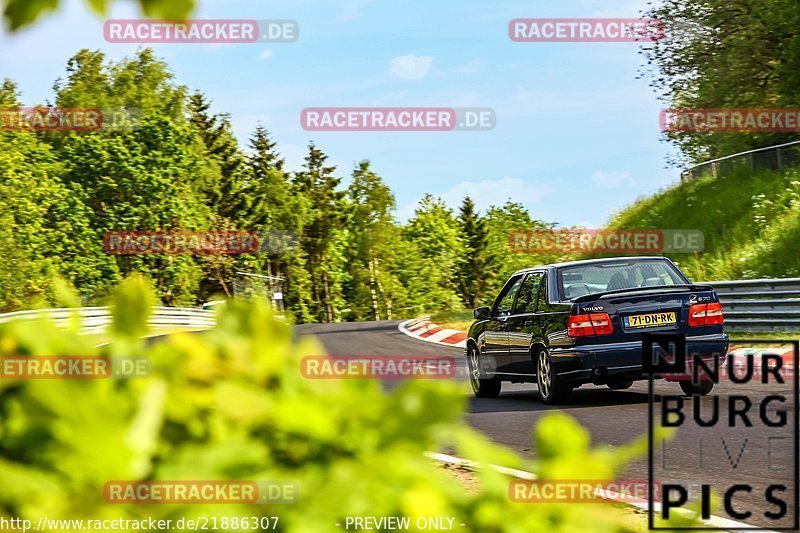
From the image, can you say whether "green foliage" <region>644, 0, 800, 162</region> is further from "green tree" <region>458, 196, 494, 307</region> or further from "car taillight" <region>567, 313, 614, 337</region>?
"green tree" <region>458, 196, 494, 307</region>

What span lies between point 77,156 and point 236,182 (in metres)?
24.9

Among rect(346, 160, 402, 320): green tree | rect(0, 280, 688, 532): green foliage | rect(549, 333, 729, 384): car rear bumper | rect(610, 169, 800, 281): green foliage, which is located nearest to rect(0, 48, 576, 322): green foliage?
rect(346, 160, 402, 320): green tree

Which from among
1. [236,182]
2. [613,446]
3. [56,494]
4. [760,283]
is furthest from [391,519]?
[236,182]

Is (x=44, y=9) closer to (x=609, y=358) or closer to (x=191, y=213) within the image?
(x=609, y=358)

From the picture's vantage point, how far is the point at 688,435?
956 cm

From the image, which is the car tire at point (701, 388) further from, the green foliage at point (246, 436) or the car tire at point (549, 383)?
the green foliage at point (246, 436)

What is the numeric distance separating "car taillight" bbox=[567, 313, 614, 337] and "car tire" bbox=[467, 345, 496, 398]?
8.69ft

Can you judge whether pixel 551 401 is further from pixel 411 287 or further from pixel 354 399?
pixel 411 287

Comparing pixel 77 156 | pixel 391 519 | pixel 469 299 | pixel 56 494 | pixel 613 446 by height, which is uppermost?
pixel 77 156

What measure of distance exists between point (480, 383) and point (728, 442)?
5.85 m

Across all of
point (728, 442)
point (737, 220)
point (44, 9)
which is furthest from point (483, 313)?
point (737, 220)

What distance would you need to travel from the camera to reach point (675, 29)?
36188 millimetres

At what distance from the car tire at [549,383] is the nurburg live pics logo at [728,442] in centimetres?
95

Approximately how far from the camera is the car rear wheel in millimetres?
14562
